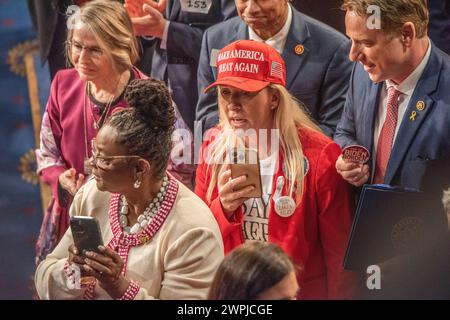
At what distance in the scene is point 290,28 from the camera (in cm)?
420

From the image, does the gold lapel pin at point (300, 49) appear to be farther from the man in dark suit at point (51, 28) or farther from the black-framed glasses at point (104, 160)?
the man in dark suit at point (51, 28)

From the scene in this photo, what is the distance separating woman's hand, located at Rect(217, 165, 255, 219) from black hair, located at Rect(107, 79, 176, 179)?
11.6 inches

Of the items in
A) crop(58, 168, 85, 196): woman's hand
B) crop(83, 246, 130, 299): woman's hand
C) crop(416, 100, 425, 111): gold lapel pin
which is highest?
crop(416, 100, 425, 111): gold lapel pin

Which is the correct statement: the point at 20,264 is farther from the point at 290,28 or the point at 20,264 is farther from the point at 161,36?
the point at 290,28

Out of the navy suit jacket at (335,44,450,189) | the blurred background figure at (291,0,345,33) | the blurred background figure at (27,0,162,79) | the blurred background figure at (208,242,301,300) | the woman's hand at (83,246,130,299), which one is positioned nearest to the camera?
the blurred background figure at (208,242,301,300)

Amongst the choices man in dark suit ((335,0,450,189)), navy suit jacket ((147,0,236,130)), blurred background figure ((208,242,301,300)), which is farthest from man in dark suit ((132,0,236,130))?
blurred background figure ((208,242,301,300))

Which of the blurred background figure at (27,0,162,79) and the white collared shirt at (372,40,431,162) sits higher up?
the blurred background figure at (27,0,162,79)

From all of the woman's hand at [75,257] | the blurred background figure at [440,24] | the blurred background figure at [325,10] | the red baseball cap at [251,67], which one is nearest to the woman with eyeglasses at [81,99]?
the red baseball cap at [251,67]

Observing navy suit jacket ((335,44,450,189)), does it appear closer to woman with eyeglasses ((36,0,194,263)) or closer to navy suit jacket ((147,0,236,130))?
navy suit jacket ((147,0,236,130))

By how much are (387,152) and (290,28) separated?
65 cm

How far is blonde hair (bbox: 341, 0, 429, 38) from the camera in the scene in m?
3.99

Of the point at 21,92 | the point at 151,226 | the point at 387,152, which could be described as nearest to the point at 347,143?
the point at 387,152

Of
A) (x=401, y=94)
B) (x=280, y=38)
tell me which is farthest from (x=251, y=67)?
(x=401, y=94)

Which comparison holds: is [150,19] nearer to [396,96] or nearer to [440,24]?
[396,96]
